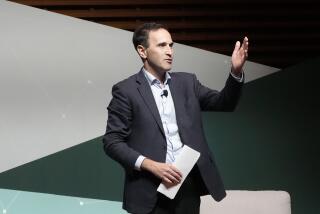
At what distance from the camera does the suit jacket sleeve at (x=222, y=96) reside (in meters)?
1.88

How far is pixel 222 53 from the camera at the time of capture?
359 cm

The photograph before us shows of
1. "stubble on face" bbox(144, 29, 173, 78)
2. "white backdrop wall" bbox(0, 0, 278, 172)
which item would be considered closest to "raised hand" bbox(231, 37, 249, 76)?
"stubble on face" bbox(144, 29, 173, 78)

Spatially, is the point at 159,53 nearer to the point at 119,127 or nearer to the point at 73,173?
the point at 119,127

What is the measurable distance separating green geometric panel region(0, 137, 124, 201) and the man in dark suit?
1.59m

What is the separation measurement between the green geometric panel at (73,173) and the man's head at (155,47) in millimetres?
1553

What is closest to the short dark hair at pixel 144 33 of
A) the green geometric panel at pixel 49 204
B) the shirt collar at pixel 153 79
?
the shirt collar at pixel 153 79

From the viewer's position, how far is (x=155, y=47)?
198cm

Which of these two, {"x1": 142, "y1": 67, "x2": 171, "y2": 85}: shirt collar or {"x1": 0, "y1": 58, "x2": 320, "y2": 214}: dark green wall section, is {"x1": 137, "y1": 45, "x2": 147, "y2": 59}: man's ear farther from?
{"x1": 0, "y1": 58, "x2": 320, "y2": 214}: dark green wall section

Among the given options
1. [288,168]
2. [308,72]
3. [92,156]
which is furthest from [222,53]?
[92,156]

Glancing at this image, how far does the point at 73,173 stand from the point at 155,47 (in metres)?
1.75

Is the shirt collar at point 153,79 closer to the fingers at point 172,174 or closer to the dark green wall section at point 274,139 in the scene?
the fingers at point 172,174

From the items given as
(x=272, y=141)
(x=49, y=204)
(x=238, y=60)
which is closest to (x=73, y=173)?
(x=49, y=204)

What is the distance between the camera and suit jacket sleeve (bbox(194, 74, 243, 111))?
188 centimetres

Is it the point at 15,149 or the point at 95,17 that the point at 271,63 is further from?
the point at 15,149
